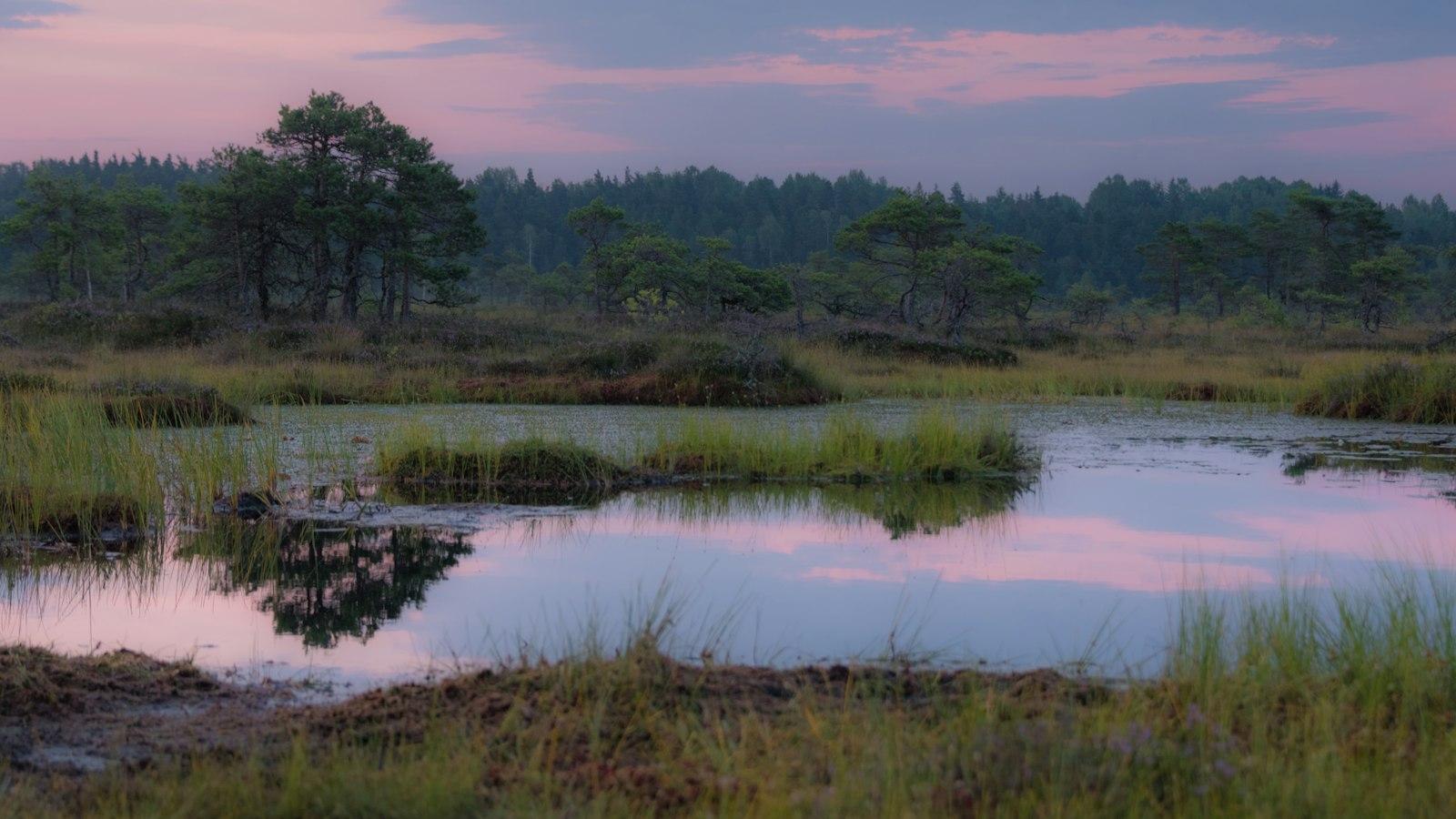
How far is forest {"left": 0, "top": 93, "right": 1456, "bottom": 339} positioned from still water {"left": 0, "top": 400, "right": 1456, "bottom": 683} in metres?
13.6

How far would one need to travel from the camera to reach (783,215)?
9669 cm

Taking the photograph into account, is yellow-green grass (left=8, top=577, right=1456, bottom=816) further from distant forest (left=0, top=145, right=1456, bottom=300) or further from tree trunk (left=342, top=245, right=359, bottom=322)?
distant forest (left=0, top=145, right=1456, bottom=300)

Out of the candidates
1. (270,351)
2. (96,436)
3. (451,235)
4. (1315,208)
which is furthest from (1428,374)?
(1315,208)

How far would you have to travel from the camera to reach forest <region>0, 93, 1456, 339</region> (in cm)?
2986

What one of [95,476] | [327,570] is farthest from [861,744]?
[95,476]

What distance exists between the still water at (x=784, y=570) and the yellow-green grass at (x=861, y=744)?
46cm

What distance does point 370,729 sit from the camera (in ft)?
12.1

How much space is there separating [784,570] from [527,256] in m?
75.4

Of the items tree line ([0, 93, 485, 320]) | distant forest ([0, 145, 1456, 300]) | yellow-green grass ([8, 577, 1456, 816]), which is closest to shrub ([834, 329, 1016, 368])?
tree line ([0, 93, 485, 320])

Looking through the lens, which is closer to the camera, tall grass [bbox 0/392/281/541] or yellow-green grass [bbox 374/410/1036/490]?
tall grass [bbox 0/392/281/541]

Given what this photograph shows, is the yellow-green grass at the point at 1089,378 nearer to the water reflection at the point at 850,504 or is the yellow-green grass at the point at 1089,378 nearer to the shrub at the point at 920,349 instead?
the shrub at the point at 920,349

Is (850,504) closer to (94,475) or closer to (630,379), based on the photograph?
(94,475)

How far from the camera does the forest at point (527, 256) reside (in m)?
29.9

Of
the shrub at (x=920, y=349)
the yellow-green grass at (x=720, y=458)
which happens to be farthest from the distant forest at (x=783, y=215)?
the yellow-green grass at (x=720, y=458)
